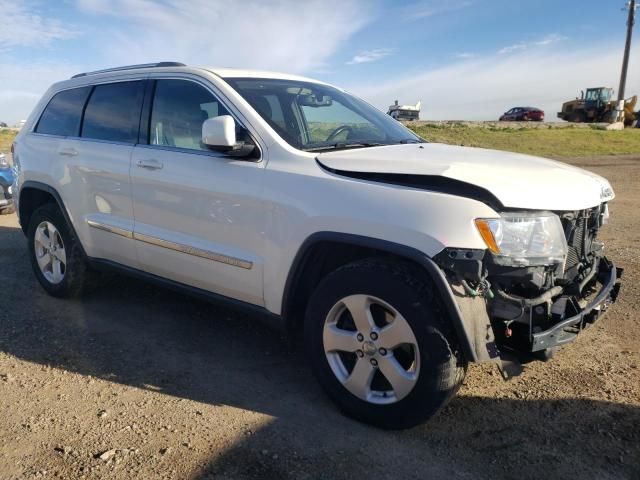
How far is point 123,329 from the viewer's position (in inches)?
171

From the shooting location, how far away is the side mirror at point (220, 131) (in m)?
3.18

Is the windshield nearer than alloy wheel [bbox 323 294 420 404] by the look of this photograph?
No

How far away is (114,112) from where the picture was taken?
14.4 feet

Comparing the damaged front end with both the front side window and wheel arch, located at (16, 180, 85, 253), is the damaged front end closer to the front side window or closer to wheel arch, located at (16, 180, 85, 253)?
the front side window

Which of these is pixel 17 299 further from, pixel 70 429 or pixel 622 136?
pixel 622 136

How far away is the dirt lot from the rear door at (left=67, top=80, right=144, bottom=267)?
2.24ft

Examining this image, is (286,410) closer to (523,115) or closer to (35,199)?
(35,199)

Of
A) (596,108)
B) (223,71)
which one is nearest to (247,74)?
(223,71)

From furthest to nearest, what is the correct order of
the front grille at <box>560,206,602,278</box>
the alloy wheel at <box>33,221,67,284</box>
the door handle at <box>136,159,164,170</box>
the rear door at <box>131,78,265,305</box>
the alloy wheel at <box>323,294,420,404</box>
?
the alloy wheel at <box>33,221,67,284</box>
the door handle at <box>136,159,164,170</box>
the rear door at <box>131,78,265,305</box>
the front grille at <box>560,206,602,278</box>
the alloy wheel at <box>323,294,420,404</box>

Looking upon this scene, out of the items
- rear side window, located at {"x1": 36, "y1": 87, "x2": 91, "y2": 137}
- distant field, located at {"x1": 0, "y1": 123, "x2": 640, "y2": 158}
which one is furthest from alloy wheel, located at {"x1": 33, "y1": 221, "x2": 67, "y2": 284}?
distant field, located at {"x1": 0, "y1": 123, "x2": 640, "y2": 158}

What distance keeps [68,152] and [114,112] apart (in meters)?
0.58

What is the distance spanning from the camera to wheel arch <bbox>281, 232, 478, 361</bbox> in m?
2.59

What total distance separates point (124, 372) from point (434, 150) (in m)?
2.44

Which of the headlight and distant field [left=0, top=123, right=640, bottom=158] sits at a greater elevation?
the headlight
